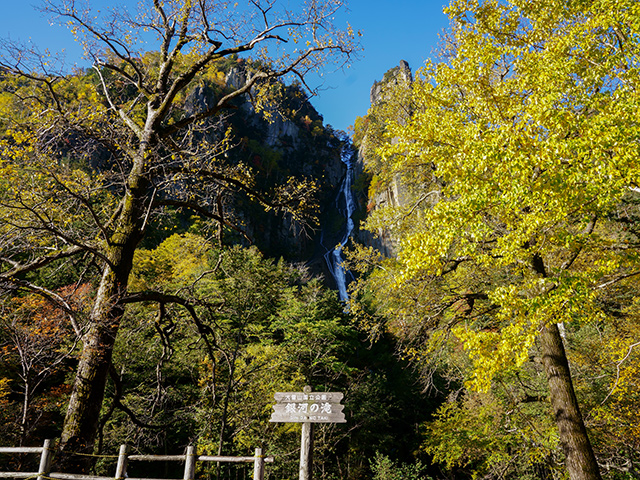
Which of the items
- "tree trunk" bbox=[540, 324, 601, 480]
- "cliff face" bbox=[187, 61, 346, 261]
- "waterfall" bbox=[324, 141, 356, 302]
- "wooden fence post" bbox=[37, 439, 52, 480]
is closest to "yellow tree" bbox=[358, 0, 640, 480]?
"tree trunk" bbox=[540, 324, 601, 480]

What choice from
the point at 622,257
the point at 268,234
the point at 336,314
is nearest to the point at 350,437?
the point at 336,314

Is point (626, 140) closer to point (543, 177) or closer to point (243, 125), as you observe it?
point (543, 177)

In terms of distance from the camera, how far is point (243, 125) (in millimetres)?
60688

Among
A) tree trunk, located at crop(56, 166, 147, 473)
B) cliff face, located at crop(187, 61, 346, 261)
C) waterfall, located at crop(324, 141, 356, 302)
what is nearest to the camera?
tree trunk, located at crop(56, 166, 147, 473)

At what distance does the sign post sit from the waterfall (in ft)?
104

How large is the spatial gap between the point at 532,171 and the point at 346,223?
157ft

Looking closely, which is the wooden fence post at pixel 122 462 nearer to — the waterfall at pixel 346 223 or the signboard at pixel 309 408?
the signboard at pixel 309 408

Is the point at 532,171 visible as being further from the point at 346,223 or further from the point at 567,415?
the point at 346,223

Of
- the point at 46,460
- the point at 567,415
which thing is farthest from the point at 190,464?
the point at 567,415

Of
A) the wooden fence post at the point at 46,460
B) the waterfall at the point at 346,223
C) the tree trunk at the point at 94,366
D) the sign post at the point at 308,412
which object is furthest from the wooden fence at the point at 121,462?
the waterfall at the point at 346,223

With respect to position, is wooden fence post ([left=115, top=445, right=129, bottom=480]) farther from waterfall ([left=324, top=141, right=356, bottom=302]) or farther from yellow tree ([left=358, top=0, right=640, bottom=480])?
waterfall ([left=324, top=141, right=356, bottom=302])

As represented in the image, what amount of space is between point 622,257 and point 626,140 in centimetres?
160

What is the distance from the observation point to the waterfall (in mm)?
42059

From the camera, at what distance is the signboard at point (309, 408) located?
450 cm
